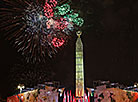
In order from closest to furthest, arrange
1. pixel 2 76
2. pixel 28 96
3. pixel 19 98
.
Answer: pixel 19 98 < pixel 28 96 < pixel 2 76

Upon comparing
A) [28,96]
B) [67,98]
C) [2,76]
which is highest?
[2,76]

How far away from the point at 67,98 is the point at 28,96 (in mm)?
7865

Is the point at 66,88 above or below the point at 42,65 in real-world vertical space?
below

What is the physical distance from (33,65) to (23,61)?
69.1 inches

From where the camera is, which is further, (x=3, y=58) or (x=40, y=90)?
(x=3, y=58)

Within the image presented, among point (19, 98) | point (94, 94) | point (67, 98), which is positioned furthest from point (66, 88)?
point (19, 98)

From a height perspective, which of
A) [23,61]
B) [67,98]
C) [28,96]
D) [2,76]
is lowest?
[67,98]

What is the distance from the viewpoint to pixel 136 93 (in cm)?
1117

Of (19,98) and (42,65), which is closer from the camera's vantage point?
(19,98)

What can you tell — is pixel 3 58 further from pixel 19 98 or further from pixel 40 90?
pixel 19 98

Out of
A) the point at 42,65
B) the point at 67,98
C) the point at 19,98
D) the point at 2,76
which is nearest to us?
the point at 19,98

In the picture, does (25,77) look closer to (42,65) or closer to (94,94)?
(42,65)

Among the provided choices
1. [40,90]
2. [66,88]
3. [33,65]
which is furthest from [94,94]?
[33,65]

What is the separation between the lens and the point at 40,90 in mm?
14633
